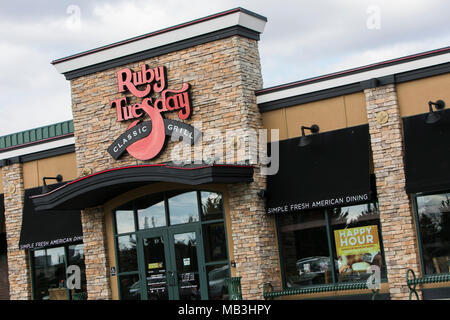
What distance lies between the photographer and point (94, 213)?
18469mm

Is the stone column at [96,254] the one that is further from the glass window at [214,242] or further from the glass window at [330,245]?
the glass window at [330,245]

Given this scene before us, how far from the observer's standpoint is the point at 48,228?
64.1 ft

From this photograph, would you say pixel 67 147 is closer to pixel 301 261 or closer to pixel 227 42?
pixel 227 42

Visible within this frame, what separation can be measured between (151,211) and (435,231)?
24.4 ft

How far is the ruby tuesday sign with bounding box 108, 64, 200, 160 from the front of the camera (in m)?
16.8

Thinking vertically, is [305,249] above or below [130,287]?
above

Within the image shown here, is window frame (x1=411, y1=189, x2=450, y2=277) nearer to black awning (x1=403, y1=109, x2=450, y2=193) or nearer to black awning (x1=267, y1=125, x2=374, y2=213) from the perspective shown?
black awning (x1=403, y1=109, x2=450, y2=193)

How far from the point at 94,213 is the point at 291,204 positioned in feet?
19.6

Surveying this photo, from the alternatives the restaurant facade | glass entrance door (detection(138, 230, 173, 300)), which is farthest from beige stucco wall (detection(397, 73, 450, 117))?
glass entrance door (detection(138, 230, 173, 300))

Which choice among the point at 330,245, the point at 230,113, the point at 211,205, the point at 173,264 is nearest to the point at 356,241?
the point at 330,245

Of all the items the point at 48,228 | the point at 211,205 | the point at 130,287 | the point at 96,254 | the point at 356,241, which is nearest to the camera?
the point at 356,241

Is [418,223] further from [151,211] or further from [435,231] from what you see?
[151,211]

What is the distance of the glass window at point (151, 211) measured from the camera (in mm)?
17609

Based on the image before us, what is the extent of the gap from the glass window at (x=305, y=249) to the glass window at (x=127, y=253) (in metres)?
4.33
